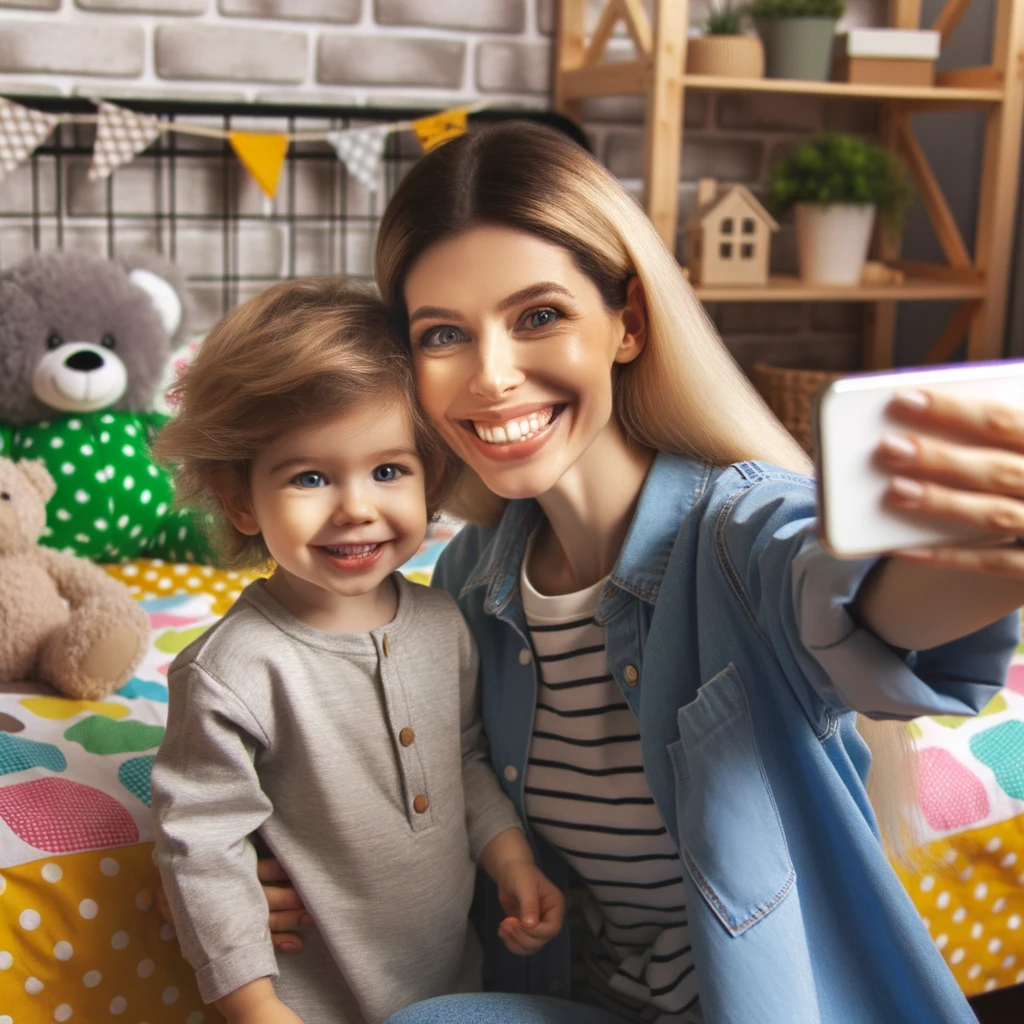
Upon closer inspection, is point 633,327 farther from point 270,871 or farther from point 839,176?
point 839,176

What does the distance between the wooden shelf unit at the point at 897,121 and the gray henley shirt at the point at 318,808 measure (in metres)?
1.39

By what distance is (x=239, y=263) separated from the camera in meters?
2.35

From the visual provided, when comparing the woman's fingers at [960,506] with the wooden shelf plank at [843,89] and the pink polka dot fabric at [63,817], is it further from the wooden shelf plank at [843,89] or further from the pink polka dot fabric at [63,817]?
the wooden shelf plank at [843,89]

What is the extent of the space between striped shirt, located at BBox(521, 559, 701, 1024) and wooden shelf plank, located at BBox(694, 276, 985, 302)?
137cm

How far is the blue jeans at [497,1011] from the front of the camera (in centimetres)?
93

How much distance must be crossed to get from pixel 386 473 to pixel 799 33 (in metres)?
1.74

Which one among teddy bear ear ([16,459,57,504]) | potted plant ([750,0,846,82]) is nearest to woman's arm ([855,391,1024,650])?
teddy bear ear ([16,459,57,504])

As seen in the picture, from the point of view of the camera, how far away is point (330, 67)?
2.32 m

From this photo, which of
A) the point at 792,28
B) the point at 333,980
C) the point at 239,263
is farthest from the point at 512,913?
the point at 792,28

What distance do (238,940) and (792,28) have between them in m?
2.02

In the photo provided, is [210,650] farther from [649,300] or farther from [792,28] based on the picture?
[792,28]

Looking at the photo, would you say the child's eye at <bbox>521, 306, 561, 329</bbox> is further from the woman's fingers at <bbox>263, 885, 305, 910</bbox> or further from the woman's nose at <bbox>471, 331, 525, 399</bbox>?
the woman's fingers at <bbox>263, 885, 305, 910</bbox>

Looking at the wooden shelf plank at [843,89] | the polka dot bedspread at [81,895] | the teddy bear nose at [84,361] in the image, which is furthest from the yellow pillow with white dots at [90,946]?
the wooden shelf plank at [843,89]

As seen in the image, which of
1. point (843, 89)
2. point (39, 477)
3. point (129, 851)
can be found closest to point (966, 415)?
point (129, 851)
